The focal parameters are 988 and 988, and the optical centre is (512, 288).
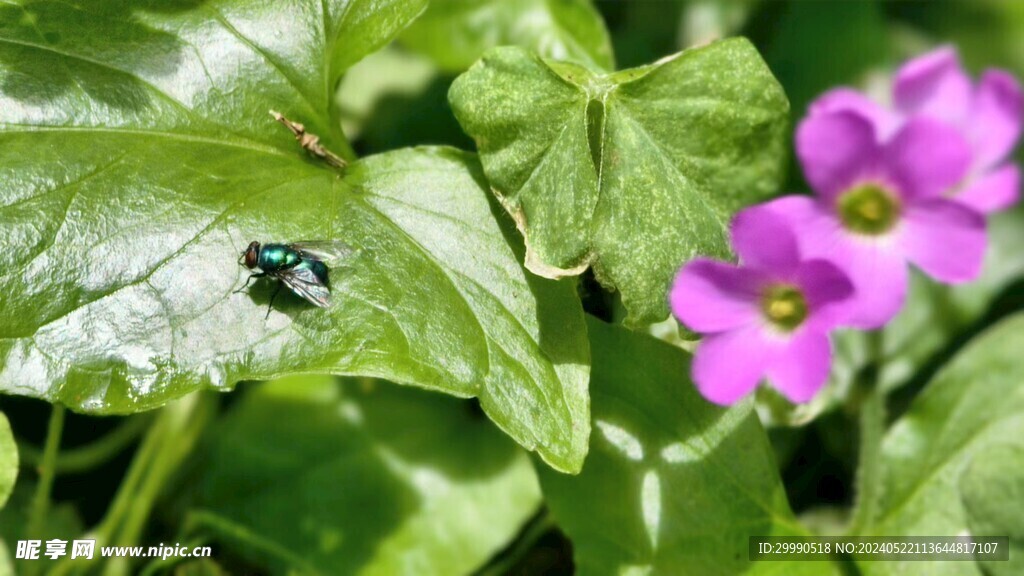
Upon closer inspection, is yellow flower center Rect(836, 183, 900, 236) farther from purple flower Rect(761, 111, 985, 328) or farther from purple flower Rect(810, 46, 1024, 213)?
purple flower Rect(810, 46, 1024, 213)

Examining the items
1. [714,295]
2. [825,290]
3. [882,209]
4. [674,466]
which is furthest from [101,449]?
[882,209]

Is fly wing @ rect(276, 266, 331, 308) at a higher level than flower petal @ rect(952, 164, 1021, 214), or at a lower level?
higher

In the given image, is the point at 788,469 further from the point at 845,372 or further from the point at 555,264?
the point at 555,264

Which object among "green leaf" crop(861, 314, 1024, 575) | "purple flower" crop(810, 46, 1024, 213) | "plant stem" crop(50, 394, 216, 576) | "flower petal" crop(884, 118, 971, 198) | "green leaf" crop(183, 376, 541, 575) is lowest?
"green leaf" crop(861, 314, 1024, 575)

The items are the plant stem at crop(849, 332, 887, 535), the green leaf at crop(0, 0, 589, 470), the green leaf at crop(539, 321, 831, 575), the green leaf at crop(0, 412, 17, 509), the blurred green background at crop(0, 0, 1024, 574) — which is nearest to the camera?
the green leaf at crop(0, 0, 589, 470)

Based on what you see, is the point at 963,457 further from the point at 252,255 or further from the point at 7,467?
the point at 7,467

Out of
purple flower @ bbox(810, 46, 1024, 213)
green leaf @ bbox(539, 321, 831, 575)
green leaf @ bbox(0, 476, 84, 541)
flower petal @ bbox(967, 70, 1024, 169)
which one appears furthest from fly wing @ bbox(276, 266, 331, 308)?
flower petal @ bbox(967, 70, 1024, 169)

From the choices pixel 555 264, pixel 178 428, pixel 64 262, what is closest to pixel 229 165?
pixel 64 262

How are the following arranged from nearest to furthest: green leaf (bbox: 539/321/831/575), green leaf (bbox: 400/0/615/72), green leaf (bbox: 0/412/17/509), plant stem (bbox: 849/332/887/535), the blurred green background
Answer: green leaf (bbox: 0/412/17/509) < green leaf (bbox: 539/321/831/575) < plant stem (bbox: 849/332/887/535) < green leaf (bbox: 400/0/615/72) < the blurred green background
